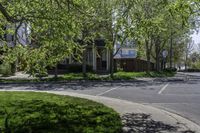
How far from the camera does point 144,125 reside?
1149cm

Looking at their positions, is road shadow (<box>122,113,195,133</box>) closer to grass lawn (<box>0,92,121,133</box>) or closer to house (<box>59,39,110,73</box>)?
grass lawn (<box>0,92,121,133</box>)

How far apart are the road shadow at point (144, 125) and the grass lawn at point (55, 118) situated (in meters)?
0.30

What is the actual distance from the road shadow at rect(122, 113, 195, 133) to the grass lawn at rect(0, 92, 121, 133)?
30cm

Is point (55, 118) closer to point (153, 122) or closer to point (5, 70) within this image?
point (153, 122)

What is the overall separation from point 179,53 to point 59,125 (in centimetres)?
7962

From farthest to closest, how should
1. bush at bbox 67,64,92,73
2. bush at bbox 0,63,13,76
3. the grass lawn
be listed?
bush at bbox 67,64,92,73, bush at bbox 0,63,13,76, the grass lawn

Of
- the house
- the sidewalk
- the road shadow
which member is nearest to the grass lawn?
the road shadow

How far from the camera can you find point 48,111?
12977mm

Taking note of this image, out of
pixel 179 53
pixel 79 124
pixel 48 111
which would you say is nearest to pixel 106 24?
pixel 48 111

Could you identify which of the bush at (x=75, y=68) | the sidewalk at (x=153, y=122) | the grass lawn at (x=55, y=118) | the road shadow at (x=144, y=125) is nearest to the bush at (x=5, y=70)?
the bush at (x=75, y=68)

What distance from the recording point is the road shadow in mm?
10695

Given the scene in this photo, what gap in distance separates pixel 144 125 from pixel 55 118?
238 cm

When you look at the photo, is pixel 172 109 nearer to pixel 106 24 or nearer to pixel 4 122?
pixel 4 122

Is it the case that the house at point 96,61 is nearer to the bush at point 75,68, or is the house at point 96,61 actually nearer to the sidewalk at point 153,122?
the bush at point 75,68
